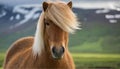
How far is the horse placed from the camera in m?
1.69

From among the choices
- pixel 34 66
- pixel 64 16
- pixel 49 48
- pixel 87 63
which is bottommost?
pixel 87 63

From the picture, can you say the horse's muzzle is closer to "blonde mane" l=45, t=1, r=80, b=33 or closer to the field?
"blonde mane" l=45, t=1, r=80, b=33

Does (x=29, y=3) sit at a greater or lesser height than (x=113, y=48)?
greater

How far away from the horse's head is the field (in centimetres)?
129

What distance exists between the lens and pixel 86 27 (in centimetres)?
316

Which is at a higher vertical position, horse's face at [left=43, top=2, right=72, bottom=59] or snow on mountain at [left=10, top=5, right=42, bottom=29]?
snow on mountain at [left=10, top=5, right=42, bottom=29]

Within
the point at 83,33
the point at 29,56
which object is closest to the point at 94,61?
the point at 83,33

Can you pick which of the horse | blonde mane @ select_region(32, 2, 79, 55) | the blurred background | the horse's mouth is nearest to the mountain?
the blurred background

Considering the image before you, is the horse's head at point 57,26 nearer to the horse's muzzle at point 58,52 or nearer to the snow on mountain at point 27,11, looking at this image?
the horse's muzzle at point 58,52

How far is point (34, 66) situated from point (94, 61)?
1.29m

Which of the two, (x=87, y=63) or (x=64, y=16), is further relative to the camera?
(x=87, y=63)

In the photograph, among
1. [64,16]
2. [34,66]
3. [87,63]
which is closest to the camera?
[64,16]

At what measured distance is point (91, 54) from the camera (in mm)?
3160

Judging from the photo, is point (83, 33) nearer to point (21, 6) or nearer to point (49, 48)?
point (21, 6)
